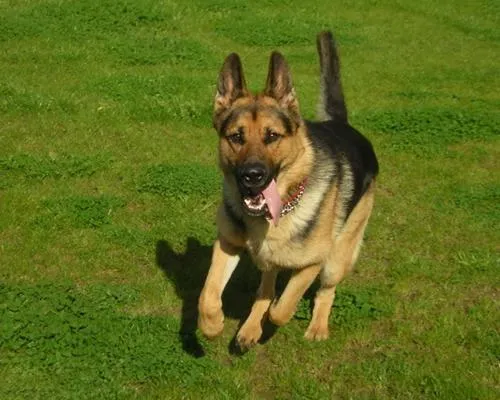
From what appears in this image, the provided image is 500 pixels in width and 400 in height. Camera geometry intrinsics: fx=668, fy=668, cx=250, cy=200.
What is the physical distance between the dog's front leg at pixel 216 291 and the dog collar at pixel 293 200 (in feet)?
1.49

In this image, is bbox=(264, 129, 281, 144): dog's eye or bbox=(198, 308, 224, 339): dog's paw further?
bbox=(264, 129, 281, 144): dog's eye

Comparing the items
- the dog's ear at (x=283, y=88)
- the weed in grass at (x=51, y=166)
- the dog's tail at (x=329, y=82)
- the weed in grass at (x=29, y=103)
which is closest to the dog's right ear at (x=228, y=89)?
the dog's ear at (x=283, y=88)

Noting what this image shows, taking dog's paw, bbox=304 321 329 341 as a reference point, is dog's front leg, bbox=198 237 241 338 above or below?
above

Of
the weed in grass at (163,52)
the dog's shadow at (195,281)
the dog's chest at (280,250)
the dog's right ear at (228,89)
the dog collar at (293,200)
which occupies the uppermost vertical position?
the dog's right ear at (228,89)

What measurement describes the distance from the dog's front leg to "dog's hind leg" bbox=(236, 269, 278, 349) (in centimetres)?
32

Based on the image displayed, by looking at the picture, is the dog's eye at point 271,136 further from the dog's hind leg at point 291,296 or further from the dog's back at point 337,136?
the dog's hind leg at point 291,296

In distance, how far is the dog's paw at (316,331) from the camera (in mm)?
5246

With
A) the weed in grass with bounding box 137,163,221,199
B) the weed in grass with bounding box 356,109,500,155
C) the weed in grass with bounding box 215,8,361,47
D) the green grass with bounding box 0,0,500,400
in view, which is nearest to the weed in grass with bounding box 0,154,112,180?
the green grass with bounding box 0,0,500,400

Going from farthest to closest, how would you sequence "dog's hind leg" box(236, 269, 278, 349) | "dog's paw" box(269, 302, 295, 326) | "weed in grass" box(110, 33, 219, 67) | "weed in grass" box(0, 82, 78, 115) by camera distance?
1. "weed in grass" box(110, 33, 219, 67)
2. "weed in grass" box(0, 82, 78, 115)
3. "dog's hind leg" box(236, 269, 278, 349)
4. "dog's paw" box(269, 302, 295, 326)

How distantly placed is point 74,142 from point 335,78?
3.81m

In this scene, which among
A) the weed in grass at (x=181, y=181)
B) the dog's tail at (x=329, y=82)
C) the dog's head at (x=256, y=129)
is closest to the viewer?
the dog's head at (x=256, y=129)

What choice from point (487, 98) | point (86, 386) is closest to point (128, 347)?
point (86, 386)

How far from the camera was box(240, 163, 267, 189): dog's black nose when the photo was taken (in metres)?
4.39

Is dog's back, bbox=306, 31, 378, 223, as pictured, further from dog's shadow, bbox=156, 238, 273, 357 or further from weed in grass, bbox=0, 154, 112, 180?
weed in grass, bbox=0, 154, 112, 180
